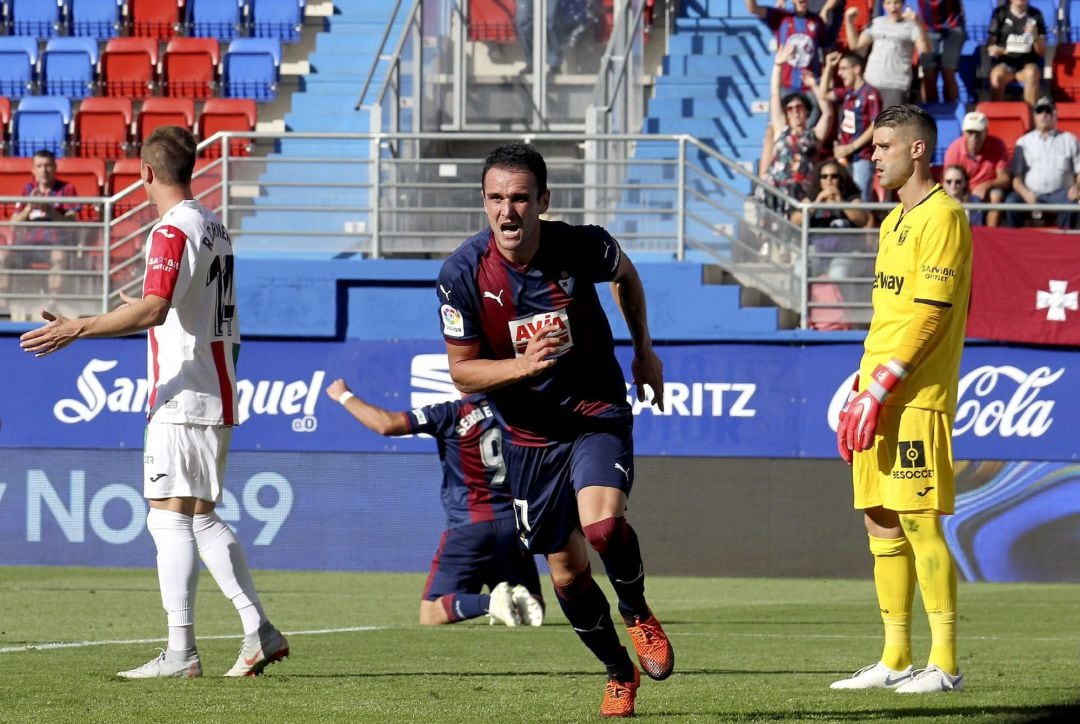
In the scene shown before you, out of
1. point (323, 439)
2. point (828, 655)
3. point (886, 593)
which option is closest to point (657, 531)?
point (323, 439)

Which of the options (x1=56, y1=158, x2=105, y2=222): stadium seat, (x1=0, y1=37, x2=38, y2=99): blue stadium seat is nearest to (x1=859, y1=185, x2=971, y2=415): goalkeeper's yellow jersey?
(x1=56, y1=158, x2=105, y2=222): stadium seat

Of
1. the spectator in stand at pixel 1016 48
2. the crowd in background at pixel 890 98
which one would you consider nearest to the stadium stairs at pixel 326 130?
the crowd in background at pixel 890 98

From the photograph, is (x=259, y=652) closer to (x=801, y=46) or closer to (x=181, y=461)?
(x=181, y=461)

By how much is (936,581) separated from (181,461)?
9.91ft

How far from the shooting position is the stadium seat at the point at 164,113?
20344mm

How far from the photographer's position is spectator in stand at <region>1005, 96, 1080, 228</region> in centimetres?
1666

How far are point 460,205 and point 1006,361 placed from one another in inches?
197

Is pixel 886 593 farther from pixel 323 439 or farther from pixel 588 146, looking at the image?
pixel 588 146

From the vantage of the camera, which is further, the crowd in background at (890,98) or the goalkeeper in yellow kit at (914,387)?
the crowd in background at (890,98)

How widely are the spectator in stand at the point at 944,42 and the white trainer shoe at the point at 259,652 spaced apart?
43.4 ft

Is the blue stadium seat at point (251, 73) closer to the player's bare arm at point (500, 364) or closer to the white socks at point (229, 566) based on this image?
Result: the white socks at point (229, 566)

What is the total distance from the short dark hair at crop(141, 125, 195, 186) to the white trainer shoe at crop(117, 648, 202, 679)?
194cm

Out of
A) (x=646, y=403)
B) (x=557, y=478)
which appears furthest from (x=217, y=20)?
(x=557, y=478)

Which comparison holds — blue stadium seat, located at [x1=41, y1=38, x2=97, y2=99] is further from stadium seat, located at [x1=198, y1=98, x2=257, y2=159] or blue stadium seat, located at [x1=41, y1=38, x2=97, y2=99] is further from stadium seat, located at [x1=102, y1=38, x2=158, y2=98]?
stadium seat, located at [x1=198, y1=98, x2=257, y2=159]
